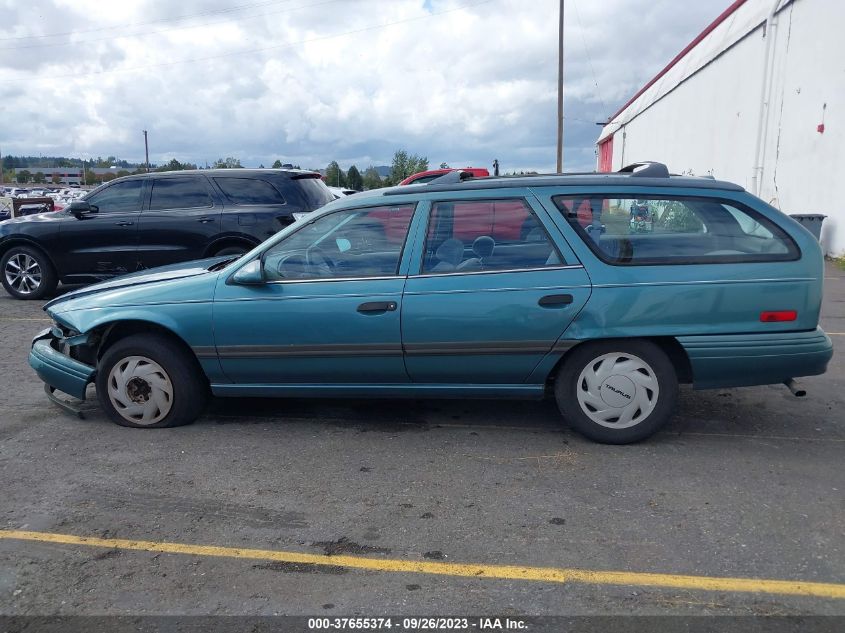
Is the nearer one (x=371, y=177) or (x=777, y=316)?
(x=777, y=316)

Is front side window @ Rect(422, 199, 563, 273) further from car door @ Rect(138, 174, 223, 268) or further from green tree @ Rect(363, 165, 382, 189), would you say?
green tree @ Rect(363, 165, 382, 189)

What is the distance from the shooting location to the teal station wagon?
4.23 m

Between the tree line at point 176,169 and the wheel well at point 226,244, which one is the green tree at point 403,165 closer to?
the tree line at point 176,169

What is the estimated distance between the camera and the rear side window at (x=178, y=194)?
9.54 meters

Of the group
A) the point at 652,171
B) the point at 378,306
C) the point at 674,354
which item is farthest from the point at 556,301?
the point at 652,171

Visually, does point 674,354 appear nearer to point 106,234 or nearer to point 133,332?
point 133,332

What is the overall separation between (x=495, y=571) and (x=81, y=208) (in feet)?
27.8

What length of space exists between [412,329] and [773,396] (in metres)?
2.92

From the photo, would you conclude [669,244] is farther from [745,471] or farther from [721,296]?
[745,471]

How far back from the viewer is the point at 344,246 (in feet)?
15.2

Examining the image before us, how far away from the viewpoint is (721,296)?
4207 mm

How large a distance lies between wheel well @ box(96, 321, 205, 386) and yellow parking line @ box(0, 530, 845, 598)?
61.8 inches

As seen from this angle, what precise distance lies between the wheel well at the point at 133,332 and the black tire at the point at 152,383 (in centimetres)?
Result: 2

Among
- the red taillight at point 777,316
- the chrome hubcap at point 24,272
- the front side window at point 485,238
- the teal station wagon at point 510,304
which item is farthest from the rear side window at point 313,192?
the red taillight at point 777,316
